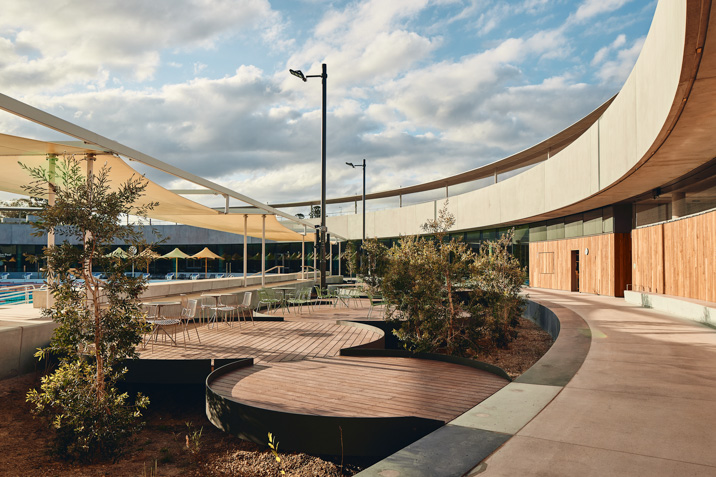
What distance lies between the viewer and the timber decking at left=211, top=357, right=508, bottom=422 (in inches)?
185

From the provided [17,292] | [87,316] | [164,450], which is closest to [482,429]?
[164,450]

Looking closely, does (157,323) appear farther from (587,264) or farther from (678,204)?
(587,264)

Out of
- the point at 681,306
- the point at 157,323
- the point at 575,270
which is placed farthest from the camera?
the point at 575,270

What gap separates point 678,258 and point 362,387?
10259mm

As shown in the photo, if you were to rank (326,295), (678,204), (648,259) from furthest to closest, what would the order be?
(326,295), (648,259), (678,204)

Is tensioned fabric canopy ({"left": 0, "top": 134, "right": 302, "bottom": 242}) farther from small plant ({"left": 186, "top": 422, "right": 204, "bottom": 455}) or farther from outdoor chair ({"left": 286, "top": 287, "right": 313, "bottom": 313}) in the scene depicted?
small plant ({"left": 186, "top": 422, "right": 204, "bottom": 455})

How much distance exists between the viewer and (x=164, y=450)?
17.3 ft

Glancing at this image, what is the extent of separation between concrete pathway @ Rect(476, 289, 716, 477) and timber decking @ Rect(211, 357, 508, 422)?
123cm

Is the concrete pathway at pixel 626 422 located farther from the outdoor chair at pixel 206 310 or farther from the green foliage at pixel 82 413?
the outdoor chair at pixel 206 310

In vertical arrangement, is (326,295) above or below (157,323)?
below

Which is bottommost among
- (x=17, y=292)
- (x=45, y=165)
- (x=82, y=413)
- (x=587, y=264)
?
(x=82, y=413)

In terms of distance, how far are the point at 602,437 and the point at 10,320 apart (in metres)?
8.61

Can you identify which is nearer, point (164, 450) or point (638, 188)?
point (164, 450)

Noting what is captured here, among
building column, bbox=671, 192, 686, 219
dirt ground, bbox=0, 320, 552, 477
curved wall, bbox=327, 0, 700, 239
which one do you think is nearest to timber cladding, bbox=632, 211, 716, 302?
A: building column, bbox=671, 192, 686, 219
